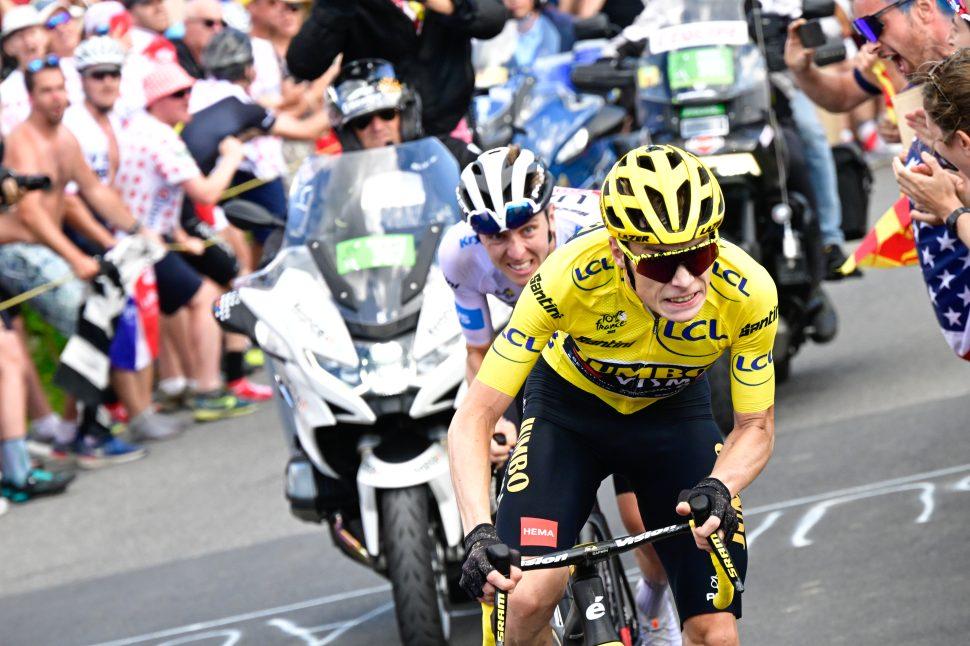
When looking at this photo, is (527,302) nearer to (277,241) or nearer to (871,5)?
(871,5)

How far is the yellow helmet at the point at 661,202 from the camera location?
475 centimetres

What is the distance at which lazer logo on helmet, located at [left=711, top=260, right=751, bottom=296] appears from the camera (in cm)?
502

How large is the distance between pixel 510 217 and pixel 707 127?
14.5ft

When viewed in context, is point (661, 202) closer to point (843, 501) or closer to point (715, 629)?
point (715, 629)

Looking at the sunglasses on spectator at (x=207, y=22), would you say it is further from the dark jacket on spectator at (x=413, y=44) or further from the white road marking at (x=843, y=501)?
the white road marking at (x=843, y=501)

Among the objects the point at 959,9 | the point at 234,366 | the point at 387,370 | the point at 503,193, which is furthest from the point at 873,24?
the point at 234,366

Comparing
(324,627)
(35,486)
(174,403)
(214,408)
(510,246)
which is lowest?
(174,403)

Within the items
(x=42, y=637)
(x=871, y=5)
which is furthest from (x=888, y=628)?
(x=42, y=637)

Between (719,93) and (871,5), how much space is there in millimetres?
3597

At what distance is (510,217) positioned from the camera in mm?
5820

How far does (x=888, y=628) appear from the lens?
652cm

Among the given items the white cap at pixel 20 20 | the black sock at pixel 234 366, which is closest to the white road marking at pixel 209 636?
the black sock at pixel 234 366

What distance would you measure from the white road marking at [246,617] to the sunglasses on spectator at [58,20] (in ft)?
18.1

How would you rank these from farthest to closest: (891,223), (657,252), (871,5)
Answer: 1. (891,223)
2. (871,5)
3. (657,252)
